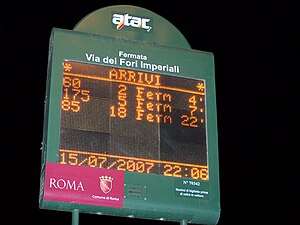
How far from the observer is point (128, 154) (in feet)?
30.5

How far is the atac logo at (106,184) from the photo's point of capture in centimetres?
905

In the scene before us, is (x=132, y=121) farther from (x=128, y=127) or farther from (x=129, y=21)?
(x=129, y=21)

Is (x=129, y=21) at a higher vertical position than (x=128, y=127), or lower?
higher

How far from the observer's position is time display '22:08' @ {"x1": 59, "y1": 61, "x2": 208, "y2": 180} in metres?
9.16

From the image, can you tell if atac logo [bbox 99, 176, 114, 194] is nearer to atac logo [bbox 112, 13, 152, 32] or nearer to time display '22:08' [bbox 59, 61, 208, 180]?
time display '22:08' [bbox 59, 61, 208, 180]

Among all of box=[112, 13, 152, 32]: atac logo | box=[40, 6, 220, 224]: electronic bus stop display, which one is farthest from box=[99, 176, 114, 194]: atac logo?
box=[112, 13, 152, 32]: atac logo

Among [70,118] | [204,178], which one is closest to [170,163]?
[204,178]

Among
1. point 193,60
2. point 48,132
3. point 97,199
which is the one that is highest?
point 193,60

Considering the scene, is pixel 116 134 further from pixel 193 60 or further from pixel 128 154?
pixel 193 60

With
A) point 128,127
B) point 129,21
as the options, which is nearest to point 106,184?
point 128,127

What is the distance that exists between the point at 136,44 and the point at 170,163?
1.59 meters

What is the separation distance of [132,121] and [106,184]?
2.75 feet

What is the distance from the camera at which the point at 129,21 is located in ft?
33.4

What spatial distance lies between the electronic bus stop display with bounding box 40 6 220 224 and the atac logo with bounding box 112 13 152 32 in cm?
1
